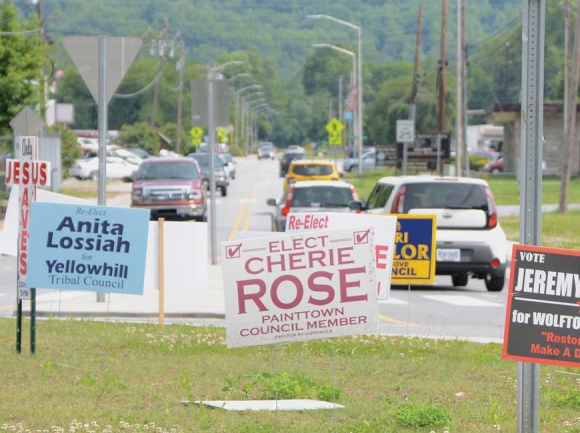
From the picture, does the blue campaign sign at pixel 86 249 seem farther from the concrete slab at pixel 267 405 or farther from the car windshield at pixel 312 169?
the car windshield at pixel 312 169

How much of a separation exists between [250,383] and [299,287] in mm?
1429

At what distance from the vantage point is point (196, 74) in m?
119

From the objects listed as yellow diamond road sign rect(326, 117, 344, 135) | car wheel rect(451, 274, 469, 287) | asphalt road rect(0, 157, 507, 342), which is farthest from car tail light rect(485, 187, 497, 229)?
yellow diamond road sign rect(326, 117, 344, 135)

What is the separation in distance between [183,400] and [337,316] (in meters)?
1.33

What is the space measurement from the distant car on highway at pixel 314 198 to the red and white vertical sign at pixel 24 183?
12.6m

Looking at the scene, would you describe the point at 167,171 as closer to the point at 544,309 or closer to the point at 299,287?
the point at 299,287

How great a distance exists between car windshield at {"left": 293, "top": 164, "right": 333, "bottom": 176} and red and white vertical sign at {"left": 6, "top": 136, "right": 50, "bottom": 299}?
84.4 feet

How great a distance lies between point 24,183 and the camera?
1015 centimetres

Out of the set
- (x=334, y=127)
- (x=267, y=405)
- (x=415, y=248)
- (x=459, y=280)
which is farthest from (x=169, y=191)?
(x=334, y=127)

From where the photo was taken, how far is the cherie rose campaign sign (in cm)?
725

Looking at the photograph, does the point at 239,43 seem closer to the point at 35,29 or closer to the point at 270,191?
the point at 270,191

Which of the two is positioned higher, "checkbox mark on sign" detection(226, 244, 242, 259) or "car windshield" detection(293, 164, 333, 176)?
"checkbox mark on sign" detection(226, 244, 242, 259)

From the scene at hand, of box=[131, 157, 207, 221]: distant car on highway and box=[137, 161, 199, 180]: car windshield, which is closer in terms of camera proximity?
box=[131, 157, 207, 221]: distant car on highway

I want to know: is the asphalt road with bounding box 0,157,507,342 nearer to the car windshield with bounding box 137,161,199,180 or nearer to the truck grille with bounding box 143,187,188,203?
the truck grille with bounding box 143,187,188,203
